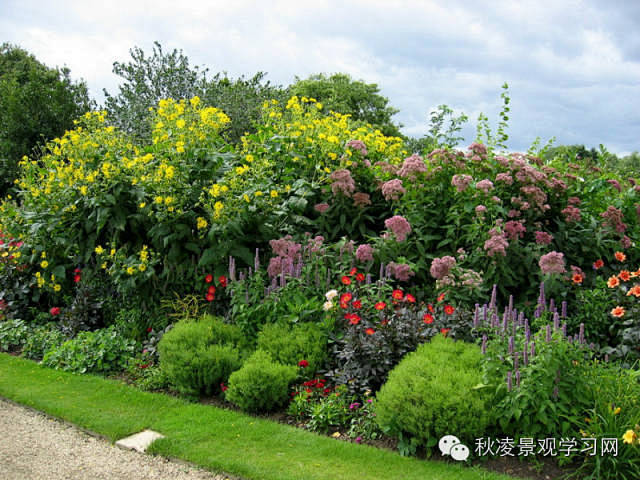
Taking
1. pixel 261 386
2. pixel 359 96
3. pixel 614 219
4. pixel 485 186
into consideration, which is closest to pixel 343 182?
pixel 485 186

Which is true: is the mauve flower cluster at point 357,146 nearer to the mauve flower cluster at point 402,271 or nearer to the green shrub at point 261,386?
the mauve flower cluster at point 402,271

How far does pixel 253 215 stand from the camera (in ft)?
17.3

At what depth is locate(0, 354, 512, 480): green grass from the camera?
3111 millimetres

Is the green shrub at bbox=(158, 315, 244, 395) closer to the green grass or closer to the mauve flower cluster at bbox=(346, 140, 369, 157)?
the green grass

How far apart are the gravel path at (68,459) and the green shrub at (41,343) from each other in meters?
1.71

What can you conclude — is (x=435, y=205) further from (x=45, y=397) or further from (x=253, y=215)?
(x=45, y=397)

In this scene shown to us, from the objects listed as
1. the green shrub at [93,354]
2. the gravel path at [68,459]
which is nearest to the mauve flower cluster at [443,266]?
the gravel path at [68,459]

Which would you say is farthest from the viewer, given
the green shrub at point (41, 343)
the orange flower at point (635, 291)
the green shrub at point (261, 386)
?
the green shrub at point (41, 343)

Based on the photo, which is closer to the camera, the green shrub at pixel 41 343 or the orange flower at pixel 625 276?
the orange flower at pixel 625 276

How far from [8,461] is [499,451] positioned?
3.01 meters

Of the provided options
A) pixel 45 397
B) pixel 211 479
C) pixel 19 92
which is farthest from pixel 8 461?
pixel 19 92

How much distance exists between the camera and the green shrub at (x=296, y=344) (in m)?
4.17

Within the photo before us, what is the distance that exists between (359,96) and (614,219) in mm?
21210

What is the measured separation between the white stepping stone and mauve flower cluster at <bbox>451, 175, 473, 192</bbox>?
3176mm
